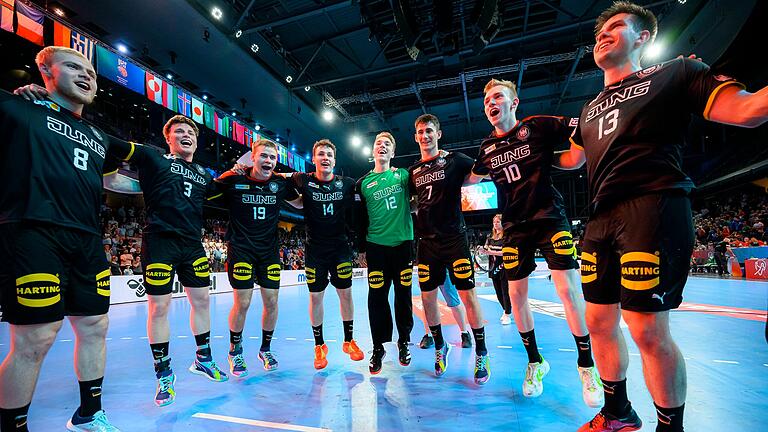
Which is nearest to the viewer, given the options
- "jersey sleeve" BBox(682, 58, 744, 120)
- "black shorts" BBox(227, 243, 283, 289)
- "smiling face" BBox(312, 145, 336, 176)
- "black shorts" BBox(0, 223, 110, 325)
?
"jersey sleeve" BBox(682, 58, 744, 120)

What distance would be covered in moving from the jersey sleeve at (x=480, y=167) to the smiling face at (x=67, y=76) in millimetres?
2943

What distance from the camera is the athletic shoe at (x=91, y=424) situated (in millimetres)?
2270

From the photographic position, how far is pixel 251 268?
3.82 meters

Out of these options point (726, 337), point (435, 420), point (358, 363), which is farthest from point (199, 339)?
point (726, 337)

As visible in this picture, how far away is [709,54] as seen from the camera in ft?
45.4

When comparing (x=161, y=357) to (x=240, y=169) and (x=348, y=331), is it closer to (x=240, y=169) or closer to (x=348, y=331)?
(x=348, y=331)

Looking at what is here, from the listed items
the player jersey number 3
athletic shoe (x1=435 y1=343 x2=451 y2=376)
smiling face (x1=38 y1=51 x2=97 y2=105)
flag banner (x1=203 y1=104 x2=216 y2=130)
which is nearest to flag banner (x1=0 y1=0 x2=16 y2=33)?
flag banner (x1=203 y1=104 x2=216 y2=130)

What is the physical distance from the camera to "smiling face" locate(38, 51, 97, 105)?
2354 mm

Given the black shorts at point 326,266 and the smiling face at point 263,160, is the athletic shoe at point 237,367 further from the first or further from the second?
the smiling face at point 263,160

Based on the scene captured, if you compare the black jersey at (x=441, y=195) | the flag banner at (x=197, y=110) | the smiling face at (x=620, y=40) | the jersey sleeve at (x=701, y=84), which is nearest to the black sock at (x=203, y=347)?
the black jersey at (x=441, y=195)

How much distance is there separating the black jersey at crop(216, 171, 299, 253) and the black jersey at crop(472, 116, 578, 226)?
8.03 ft

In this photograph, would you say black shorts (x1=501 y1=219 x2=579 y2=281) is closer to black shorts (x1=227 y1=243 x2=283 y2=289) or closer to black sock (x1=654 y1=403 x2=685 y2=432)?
black sock (x1=654 y1=403 x2=685 y2=432)

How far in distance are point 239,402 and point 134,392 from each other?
1.05 metres

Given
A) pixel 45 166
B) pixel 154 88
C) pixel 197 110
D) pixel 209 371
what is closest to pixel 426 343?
pixel 209 371
